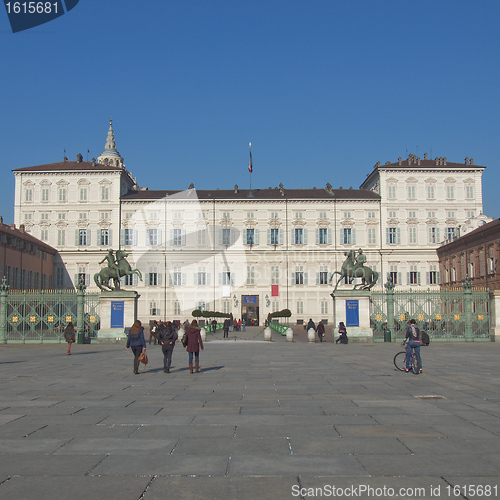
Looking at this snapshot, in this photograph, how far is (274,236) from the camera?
219ft

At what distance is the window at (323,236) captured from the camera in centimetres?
6631

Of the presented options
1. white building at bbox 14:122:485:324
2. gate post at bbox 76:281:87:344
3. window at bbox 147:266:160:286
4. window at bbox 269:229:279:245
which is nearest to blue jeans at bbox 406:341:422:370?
gate post at bbox 76:281:87:344

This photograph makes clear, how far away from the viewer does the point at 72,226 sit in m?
66.2

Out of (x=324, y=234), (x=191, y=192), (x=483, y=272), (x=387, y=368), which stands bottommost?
A: (x=387, y=368)

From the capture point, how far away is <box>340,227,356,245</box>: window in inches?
2603

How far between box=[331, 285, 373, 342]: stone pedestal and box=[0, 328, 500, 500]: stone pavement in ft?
47.6

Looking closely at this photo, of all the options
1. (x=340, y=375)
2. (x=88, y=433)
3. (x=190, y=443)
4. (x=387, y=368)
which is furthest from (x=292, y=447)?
(x=387, y=368)

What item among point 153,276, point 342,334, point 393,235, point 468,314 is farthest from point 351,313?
point 153,276

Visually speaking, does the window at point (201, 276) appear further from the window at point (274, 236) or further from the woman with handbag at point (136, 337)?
the woman with handbag at point (136, 337)

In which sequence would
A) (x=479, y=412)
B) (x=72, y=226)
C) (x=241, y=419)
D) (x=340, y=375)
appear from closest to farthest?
(x=241, y=419) → (x=479, y=412) → (x=340, y=375) → (x=72, y=226)

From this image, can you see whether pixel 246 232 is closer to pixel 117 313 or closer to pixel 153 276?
pixel 153 276

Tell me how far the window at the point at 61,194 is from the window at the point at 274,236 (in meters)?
24.3

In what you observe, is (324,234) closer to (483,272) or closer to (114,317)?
(483,272)

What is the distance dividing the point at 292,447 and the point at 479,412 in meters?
3.86
